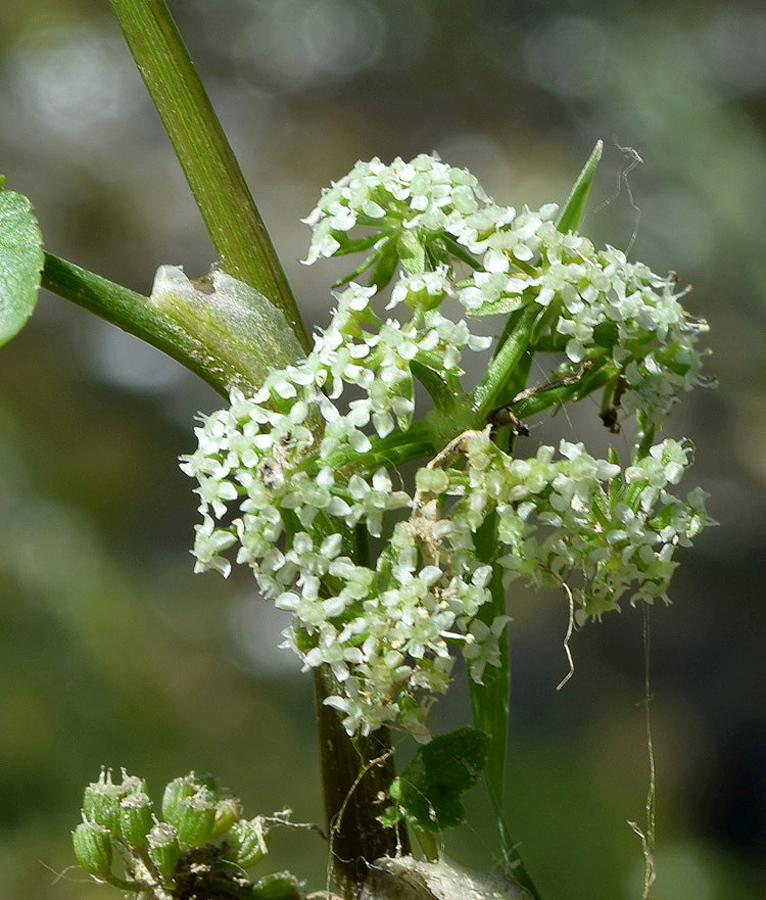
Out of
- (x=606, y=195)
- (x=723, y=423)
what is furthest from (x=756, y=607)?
(x=606, y=195)

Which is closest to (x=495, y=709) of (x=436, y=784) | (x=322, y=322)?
(x=436, y=784)

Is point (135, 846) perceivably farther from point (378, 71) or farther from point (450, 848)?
point (378, 71)

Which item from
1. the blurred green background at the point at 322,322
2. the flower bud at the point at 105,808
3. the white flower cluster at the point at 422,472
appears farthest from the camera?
the blurred green background at the point at 322,322

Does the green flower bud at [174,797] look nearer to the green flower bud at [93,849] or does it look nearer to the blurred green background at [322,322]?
the green flower bud at [93,849]

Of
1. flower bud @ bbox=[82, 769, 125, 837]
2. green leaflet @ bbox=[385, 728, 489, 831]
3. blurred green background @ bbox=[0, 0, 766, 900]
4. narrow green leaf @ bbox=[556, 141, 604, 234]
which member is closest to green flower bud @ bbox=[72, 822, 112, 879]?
flower bud @ bbox=[82, 769, 125, 837]

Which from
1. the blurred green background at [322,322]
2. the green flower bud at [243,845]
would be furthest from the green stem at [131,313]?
the blurred green background at [322,322]

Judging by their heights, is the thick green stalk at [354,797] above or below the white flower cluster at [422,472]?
below

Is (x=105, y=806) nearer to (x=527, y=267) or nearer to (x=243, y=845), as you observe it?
(x=243, y=845)
